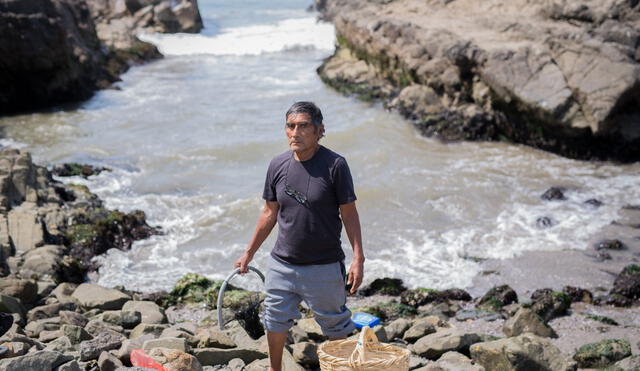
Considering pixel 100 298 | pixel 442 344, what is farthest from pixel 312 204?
pixel 100 298

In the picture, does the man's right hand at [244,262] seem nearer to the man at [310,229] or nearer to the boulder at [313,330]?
the man at [310,229]

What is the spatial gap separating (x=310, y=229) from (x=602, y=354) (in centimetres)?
384

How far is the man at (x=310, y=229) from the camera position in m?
4.80

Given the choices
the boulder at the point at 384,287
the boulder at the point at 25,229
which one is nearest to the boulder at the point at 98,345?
the boulder at the point at 384,287

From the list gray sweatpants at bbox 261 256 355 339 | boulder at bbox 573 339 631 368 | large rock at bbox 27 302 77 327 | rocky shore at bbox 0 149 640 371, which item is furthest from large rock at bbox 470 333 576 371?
large rock at bbox 27 302 77 327

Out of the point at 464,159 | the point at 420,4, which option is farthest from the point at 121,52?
the point at 464,159

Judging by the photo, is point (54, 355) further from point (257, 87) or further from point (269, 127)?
point (257, 87)

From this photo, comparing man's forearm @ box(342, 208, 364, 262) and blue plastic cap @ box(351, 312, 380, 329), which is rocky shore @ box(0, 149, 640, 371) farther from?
man's forearm @ box(342, 208, 364, 262)

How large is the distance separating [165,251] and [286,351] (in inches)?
243

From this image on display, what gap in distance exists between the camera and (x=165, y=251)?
452 inches

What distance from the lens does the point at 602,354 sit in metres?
6.86

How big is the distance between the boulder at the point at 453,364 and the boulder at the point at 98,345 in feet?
8.81

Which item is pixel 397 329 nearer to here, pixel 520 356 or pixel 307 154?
pixel 520 356

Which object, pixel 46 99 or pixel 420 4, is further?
pixel 420 4
